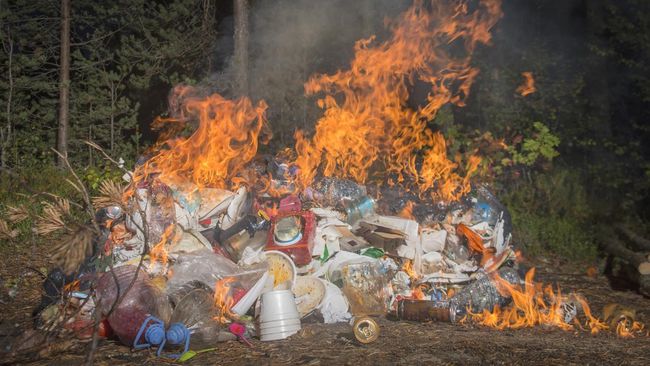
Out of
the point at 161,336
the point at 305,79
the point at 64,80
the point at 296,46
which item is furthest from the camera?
the point at 305,79

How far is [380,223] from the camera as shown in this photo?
6.12 m

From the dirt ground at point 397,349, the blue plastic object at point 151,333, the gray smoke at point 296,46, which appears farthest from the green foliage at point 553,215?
the blue plastic object at point 151,333

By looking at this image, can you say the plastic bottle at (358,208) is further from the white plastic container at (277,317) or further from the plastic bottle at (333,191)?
the white plastic container at (277,317)

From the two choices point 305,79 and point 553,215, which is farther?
point 305,79

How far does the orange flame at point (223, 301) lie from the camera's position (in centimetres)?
445

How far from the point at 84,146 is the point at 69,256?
10.6 m

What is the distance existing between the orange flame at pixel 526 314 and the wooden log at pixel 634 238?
261cm

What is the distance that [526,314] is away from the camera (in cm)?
495

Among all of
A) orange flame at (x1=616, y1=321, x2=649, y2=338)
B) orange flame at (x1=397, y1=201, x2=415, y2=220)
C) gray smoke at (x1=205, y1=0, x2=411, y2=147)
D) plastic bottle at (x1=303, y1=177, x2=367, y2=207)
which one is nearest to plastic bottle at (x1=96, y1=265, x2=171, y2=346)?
plastic bottle at (x1=303, y1=177, x2=367, y2=207)

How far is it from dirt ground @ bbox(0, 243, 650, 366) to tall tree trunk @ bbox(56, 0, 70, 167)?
736 cm

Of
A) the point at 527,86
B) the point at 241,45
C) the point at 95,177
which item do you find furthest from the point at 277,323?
the point at 527,86

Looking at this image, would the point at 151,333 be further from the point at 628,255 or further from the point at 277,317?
the point at 628,255

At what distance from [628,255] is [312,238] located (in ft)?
14.7

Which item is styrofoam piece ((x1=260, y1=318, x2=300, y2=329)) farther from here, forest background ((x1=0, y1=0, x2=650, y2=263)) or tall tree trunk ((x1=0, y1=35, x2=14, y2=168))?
tall tree trunk ((x1=0, y1=35, x2=14, y2=168))
